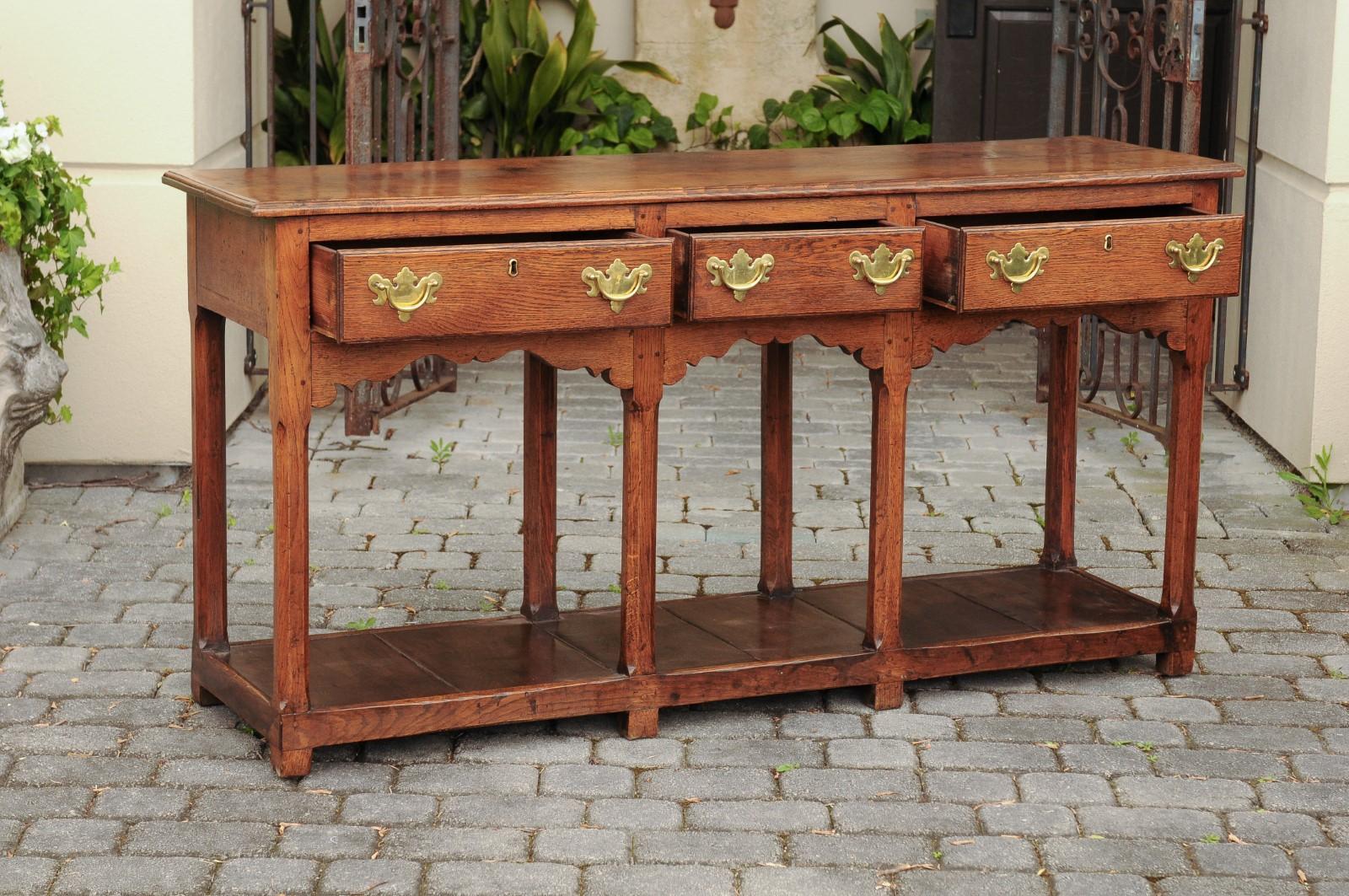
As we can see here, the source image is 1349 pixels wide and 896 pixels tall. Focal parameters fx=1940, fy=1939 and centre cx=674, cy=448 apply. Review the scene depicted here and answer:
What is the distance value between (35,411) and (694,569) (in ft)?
6.14

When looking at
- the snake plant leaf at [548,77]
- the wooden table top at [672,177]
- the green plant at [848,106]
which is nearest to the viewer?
the wooden table top at [672,177]

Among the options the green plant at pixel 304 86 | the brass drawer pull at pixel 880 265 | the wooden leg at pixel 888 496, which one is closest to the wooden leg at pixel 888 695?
the wooden leg at pixel 888 496

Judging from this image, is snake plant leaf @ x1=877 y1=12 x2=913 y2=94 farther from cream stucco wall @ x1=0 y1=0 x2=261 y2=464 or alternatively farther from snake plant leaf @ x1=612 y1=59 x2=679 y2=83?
cream stucco wall @ x1=0 y1=0 x2=261 y2=464

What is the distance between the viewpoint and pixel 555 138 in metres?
8.65

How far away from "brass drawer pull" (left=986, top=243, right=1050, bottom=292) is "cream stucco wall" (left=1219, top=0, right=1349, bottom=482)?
7.67 ft

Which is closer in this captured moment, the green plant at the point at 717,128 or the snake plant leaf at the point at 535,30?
the snake plant leaf at the point at 535,30

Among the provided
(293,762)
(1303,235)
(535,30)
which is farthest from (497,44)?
(293,762)

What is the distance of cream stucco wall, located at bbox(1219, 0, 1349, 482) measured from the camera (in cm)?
590

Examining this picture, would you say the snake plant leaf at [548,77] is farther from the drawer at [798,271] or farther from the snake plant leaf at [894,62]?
the drawer at [798,271]

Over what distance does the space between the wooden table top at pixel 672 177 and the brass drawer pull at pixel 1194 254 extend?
0.57ft

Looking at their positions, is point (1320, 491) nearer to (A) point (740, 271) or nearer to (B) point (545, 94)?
(A) point (740, 271)

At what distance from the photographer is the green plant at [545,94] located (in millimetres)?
8281

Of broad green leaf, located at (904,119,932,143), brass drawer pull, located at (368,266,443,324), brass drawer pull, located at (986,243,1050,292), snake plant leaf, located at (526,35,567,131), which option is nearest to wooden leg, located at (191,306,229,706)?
brass drawer pull, located at (368,266,443,324)

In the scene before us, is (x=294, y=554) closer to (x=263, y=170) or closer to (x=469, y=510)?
(x=263, y=170)
